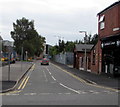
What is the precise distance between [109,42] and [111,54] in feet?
4.75

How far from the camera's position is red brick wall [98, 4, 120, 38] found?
96.7 feet

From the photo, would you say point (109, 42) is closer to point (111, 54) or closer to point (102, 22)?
point (111, 54)

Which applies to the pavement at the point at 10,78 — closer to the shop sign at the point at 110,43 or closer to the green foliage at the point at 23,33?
the shop sign at the point at 110,43

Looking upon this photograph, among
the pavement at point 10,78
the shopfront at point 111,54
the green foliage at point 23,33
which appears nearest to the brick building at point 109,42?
the shopfront at point 111,54

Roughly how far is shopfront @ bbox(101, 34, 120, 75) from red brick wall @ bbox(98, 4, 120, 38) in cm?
90

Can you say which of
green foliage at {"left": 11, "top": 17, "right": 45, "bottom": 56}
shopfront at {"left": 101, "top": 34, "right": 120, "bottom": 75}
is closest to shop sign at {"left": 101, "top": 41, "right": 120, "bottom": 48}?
shopfront at {"left": 101, "top": 34, "right": 120, "bottom": 75}

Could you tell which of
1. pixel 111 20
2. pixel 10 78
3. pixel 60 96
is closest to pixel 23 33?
pixel 111 20

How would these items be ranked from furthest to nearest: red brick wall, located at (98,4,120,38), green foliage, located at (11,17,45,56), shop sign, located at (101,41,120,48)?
green foliage, located at (11,17,45,56), red brick wall, located at (98,4,120,38), shop sign, located at (101,41,120,48)

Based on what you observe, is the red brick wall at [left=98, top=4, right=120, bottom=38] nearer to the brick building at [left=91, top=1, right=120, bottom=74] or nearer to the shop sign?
the brick building at [left=91, top=1, right=120, bottom=74]

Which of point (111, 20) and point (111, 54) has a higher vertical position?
point (111, 20)

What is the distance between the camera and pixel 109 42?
31.2 m

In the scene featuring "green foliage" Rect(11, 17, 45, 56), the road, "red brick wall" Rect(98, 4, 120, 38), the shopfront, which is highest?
"green foliage" Rect(11, 17, 45, 56)

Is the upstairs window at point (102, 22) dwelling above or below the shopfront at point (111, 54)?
above

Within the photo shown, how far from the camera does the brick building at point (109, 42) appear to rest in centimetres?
2930
